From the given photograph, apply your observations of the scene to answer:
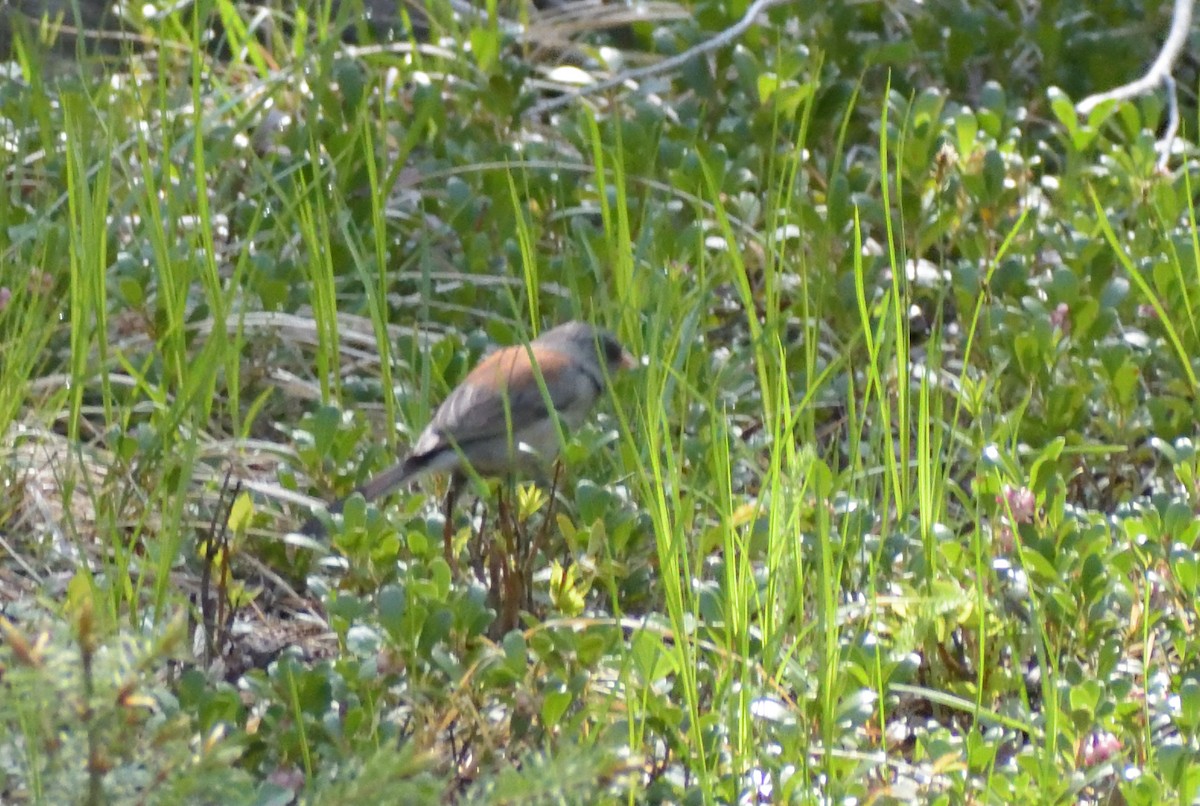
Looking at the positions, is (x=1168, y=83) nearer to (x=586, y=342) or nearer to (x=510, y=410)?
(x=586, y=342)

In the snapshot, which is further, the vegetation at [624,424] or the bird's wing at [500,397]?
the bird's wing at [500,397]

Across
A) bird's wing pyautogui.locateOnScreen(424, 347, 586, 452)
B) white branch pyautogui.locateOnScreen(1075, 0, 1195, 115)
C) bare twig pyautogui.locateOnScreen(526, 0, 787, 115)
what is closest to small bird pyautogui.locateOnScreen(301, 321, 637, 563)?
bird's wing pyautogui.locateOnScreen(424, 347, 586, 452)

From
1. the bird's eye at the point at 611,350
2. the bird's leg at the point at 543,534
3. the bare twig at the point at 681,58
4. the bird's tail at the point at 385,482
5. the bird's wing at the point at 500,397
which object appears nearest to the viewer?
the bird's leg at the point at 543,534

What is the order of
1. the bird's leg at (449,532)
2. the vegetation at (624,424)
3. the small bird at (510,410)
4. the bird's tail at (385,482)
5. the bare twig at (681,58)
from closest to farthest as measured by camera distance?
1. the vegetation at (624,424)
2. the bird's leg at (449,532)
3. the bird's tail at (385,482)
4. the small bird at (510,410)
5. the bare twig at (681,58)

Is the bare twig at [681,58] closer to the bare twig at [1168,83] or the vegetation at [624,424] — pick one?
the vegetation at [624,424]

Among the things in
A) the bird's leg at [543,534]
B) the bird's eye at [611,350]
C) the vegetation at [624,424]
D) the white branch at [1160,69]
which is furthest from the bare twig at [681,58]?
the bird's leg at [543,534]

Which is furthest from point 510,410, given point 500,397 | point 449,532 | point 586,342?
point 449,532

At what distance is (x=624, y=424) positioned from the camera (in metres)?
2.58

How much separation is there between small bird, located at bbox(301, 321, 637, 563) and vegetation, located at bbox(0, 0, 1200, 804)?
0.07 metres

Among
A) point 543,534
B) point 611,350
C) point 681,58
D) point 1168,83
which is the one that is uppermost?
point 681,58

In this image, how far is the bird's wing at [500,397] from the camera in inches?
131

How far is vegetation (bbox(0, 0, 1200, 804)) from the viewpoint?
7.86 feet

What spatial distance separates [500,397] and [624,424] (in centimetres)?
94

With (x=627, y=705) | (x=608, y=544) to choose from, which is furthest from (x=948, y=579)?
(x=627, y=705)
